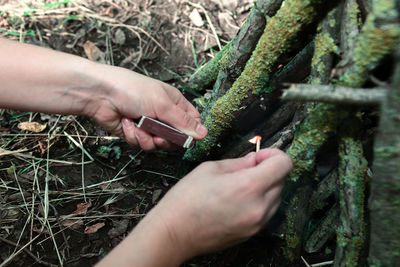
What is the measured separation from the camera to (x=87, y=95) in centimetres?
169

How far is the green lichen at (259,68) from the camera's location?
1.29 m

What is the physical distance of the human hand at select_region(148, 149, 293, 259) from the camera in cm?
115

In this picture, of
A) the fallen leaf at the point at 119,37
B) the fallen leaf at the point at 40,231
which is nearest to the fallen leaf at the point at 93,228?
the fallen leaf at the point at 40,231

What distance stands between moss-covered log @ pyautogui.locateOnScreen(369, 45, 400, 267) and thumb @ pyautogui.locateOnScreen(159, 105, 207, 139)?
2.64 feet

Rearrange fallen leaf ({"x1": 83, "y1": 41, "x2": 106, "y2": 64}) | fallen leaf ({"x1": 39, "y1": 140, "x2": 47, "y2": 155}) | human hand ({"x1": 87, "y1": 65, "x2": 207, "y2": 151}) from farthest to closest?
fallen leaf ({"x1": 83, "y1": 41, "x2": 106, "y2": 64}) < fallen leaf ({"x1": 39, "y1": 140, "x2": 47, "y2": 155}) < human hand ({"x1": 87, "y1": 65, "x2": 207, "y2": 151})

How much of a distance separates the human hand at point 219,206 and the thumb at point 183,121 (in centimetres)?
42

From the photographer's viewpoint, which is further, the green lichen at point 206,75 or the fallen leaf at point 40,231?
the green lichen at point 206,75

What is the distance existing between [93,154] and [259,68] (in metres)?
1.22

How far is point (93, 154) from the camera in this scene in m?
2.13

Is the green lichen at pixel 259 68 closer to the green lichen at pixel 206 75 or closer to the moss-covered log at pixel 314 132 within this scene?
the moss-covered log at pixel 314 132

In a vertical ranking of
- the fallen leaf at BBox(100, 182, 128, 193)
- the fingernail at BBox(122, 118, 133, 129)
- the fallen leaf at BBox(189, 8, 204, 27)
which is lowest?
the fallen leaf at BBox(100, 182, 128, 193)

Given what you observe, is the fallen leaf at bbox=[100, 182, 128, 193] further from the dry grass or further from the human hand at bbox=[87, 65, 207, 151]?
the human hand at bbox=[87, 65, 207, 151]

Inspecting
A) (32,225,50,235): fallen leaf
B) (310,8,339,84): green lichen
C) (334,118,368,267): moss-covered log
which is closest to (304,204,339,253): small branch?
(334,118,368,267): moss-covered log

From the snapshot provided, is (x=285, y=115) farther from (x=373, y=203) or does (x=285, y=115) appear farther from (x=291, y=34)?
(x=373, y=203)
